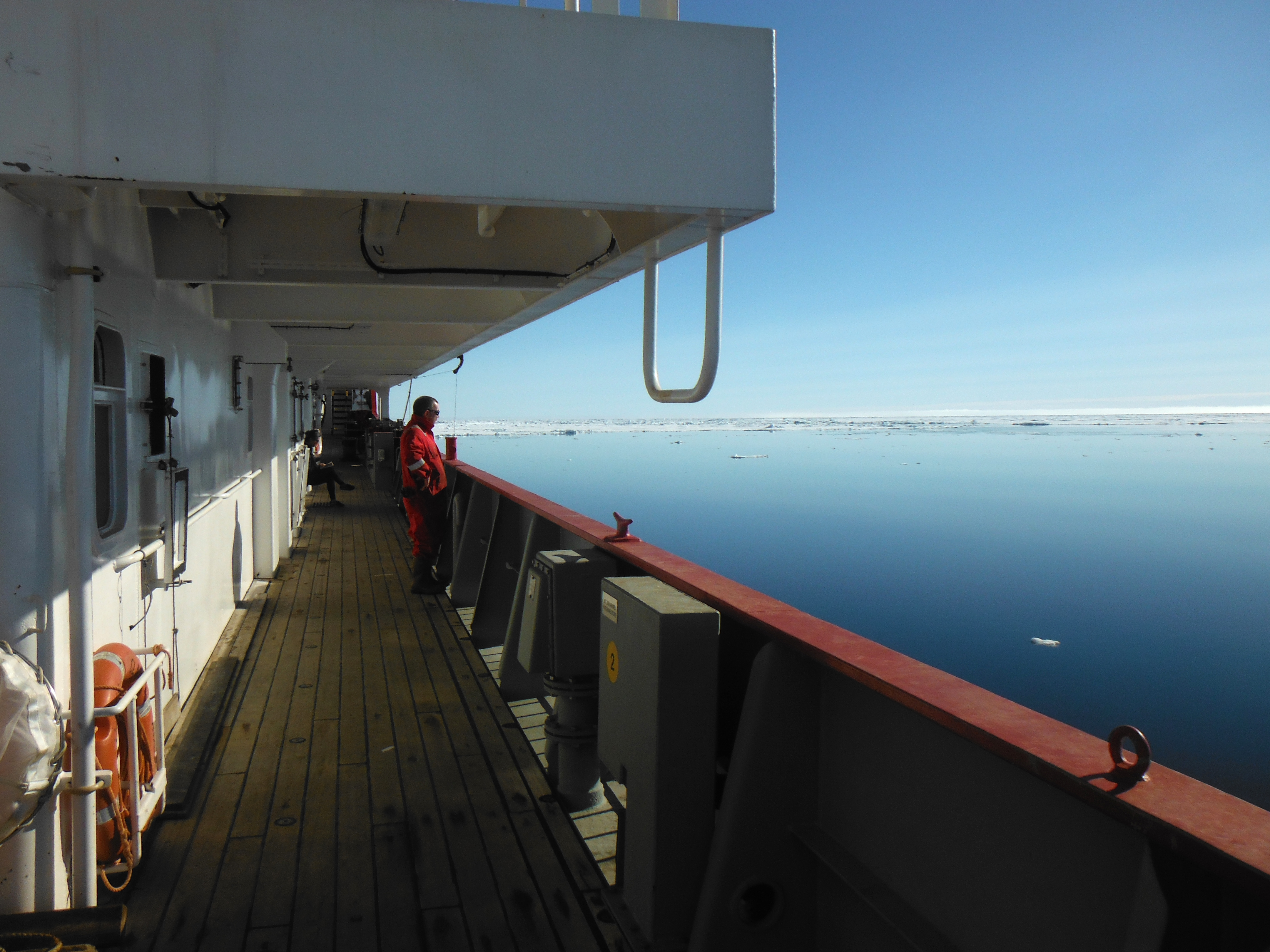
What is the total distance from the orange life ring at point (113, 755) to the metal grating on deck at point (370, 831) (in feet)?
0.58

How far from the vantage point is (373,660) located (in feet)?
14.8

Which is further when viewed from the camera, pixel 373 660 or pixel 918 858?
pixel 373 660

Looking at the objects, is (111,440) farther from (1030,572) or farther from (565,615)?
(1030,572)

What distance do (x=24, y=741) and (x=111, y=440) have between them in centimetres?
128

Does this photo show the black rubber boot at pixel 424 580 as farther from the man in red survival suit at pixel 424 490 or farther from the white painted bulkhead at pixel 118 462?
the white painted bulkhead at pixel 118 462

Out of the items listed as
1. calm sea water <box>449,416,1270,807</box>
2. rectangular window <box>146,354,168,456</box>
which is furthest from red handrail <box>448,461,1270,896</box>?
calm sea water <box>449,416,1270,807</box>

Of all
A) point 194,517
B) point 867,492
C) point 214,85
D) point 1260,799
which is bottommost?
point 1260,799

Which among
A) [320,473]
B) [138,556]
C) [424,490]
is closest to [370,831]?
[138,556]

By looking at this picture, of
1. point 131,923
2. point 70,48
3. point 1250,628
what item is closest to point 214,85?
point 70,48

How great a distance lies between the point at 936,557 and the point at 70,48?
58.8 metres

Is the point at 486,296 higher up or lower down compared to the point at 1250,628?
higher up

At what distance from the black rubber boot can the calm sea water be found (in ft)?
75.4

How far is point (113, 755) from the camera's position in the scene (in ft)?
7.06

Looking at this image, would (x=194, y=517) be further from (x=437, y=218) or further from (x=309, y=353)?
(x=309, y=353)
